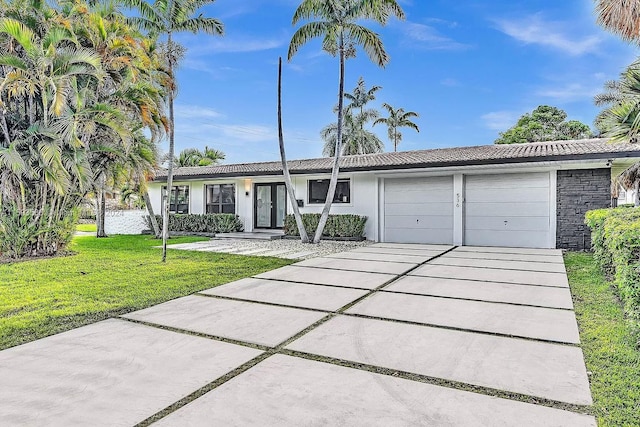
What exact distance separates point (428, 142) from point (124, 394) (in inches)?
1173

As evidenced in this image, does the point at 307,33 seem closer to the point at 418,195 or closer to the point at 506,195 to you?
the point at 418,195

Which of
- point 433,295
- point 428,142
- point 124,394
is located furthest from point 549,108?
point 124,394

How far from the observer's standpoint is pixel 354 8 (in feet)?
34.9

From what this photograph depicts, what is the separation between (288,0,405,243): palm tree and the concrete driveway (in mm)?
7894

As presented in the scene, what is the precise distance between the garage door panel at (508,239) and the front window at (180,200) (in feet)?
37.5

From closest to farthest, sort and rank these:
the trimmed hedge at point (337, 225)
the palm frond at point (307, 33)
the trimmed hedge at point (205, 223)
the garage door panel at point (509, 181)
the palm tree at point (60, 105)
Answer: the palm tree at point (60, 105)
the garage door panel at point (509, 181)
the palm frond at point (307, 33)
the trimmed hedge at point (337, 225)
the trimmed hedge at point (205, 223)

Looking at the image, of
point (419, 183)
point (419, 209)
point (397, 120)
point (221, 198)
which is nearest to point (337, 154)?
point (419, 183)

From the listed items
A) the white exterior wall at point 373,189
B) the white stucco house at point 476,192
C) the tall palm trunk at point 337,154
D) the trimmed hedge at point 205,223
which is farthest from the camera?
the trimmed hedge at point 205,223

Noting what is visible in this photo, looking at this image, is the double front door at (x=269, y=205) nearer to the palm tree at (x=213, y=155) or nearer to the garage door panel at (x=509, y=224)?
the garage door panel at (x=509, y=224)

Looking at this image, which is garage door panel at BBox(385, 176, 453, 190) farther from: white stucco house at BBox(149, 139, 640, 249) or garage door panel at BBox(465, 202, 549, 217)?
garage door panel at BBox(465, 202, 549, 217)

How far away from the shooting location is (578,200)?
10516 millimetres

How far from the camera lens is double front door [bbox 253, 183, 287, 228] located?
596 inches

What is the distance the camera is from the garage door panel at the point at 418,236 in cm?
1211

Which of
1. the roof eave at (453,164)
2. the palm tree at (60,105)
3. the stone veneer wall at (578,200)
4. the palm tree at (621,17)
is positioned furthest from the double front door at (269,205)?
the palm tree at (621,17)
